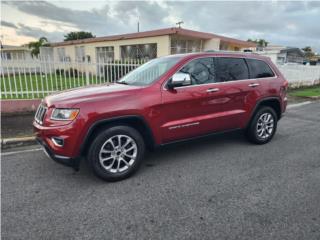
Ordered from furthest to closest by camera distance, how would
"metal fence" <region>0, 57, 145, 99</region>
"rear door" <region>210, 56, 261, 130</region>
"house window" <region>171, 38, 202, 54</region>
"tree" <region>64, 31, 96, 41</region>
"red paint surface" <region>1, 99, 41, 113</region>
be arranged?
1. "tree" <region>64, 31, 96, 41</region>
2. "house window" <region>171, 38, 202, 54</region>
3. "metal fence" <region>0, 57, 145, 99</region>
4. "red paint surface" <region>1, 99, 41, 113</region>
5. "rear door" <region>210, 56, 261, 130</region>

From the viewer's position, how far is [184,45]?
19516 mm

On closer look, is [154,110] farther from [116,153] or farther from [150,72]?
[150,72]

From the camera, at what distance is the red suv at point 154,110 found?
313cm

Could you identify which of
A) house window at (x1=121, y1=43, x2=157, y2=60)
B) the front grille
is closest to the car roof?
the front grille

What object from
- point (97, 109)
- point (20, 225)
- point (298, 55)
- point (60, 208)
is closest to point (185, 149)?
point (97, 109)

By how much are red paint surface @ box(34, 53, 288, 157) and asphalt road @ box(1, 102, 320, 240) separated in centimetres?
55

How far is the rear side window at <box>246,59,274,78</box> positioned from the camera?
468 cm

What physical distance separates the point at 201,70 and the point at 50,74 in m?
5.71

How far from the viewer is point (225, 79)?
427cm

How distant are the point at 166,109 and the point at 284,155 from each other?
2428mm

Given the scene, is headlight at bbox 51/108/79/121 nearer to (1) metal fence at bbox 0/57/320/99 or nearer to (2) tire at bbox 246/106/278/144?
(2) tire at bbox 246/106/278/144

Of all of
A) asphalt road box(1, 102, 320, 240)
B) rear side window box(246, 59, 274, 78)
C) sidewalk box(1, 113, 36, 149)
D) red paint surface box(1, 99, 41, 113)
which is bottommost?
asphalt road box(1, 102, 320, 240)

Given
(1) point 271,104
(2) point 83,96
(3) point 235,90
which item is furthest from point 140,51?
(2) point 83,96

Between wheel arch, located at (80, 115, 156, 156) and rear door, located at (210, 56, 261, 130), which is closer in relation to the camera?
wheel arch, located at (80, 115, 156, 156)
